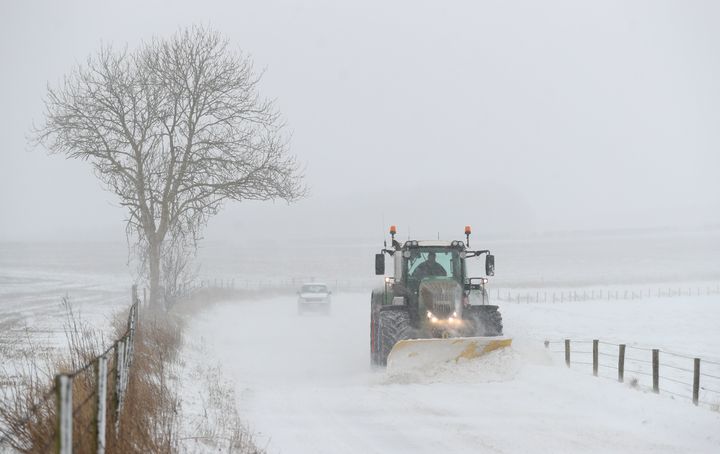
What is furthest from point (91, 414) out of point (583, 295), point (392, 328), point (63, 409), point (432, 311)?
point (583, 295)

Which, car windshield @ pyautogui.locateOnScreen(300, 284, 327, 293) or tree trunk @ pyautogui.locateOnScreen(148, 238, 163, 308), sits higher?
tree trunk @ pyautogui.locateOnScreen(148, 238, 163, 308)

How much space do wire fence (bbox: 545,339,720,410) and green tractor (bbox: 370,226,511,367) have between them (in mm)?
2472

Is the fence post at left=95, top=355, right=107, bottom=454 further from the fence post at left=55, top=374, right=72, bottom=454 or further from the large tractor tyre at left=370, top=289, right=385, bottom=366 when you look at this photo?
the large tractor tyre at left=370, top=289, right=385, bottom=366

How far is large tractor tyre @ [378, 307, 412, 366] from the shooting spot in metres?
14.1

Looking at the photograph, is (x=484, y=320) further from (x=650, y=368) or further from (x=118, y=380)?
(x=118, y=380)

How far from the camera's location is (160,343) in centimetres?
→ 1395

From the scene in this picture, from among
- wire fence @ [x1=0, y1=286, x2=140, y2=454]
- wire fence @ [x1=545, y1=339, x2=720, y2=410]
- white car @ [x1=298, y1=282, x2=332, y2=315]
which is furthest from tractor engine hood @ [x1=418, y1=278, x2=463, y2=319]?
white car @ [x1=298, y1=282, x2=332, y2=315]

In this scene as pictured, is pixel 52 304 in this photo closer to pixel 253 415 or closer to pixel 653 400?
pixel 253 415

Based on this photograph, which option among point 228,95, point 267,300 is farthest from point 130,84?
point 267,300

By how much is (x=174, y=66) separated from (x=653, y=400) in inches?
607

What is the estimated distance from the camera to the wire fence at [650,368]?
14.9 m

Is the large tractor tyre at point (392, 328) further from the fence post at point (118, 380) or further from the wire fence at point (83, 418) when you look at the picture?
the fence post at point (118, 380)

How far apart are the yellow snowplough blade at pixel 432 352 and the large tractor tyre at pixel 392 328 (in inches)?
44.5

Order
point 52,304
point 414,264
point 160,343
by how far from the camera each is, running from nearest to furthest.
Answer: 1. point 160,343
2. point 414,264
3. point 52,304
